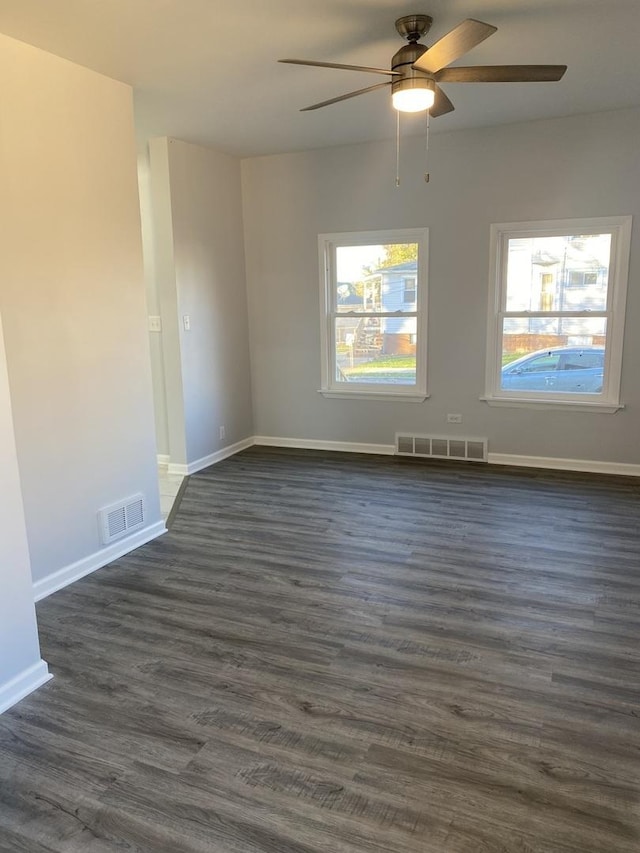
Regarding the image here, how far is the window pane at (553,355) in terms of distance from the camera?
4938 millimetres

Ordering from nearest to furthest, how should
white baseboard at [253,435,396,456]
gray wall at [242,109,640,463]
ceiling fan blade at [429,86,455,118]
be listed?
ceiling fan blade at [429,86,455,118] < gray wall at [242,109,640,463] < white baseboard at [253,435,396,456]

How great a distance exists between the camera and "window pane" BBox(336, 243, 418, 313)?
5398 millimetres

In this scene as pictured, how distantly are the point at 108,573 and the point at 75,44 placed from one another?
9.13 ft

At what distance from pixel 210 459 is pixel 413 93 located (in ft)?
11.8

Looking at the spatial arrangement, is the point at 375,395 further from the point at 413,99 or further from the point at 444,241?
the point at 413,99

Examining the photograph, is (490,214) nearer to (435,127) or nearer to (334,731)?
(435,127)

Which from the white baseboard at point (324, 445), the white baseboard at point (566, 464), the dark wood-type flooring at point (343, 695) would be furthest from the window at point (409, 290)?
the dark wood-type flooring at point (343, 695)

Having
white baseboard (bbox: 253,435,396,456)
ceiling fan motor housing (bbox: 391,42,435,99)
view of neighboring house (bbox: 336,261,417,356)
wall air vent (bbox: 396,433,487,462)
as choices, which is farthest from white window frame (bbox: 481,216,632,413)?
ceiling fan motor housing (bbox: 391,42,435,99)

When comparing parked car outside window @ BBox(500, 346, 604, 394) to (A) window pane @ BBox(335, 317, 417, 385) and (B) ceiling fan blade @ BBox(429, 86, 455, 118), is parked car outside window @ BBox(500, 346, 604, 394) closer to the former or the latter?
(A) window pane @ BBox(335, 317, 417, 385)

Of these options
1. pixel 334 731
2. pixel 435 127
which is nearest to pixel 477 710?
pixel 334 731

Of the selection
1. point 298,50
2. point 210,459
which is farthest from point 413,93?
point 210,459

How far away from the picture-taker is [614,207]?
182 inches

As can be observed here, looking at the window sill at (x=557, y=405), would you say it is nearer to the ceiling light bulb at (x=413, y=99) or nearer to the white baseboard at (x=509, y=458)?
the white baseboard at (x=509, y=458)

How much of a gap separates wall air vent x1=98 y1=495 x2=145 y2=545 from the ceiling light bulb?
8.86 ft
